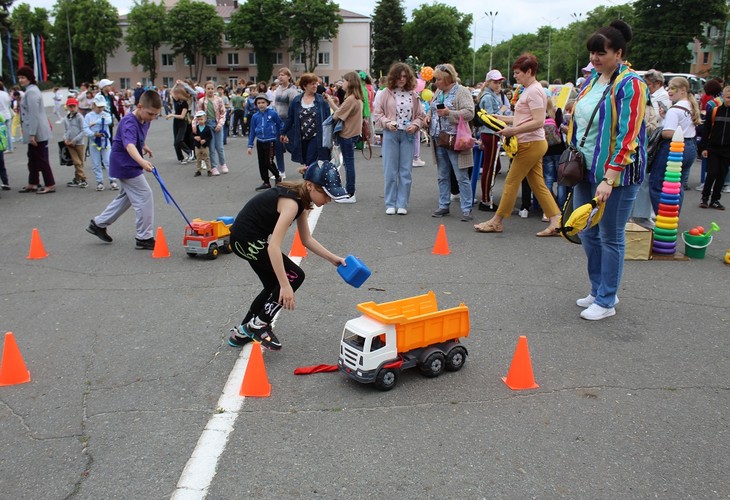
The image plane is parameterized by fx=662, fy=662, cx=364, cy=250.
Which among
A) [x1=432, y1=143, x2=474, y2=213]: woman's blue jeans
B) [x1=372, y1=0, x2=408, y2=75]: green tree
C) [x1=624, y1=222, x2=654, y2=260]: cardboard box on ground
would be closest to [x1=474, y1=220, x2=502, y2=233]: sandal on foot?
[x1=432, y1=143, x2=474, y2=213]: woman's blue jeans

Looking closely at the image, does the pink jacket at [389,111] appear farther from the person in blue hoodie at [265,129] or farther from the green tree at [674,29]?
the green tree at [674,29]

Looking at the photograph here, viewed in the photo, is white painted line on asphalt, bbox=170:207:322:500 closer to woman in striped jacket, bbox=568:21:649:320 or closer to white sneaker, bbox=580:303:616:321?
white sneaker, bbox=580:303:616:321

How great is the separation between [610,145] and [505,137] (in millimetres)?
2920

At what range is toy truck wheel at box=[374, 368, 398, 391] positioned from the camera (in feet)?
14.4

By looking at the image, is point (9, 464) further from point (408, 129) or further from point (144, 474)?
point (408, 129)

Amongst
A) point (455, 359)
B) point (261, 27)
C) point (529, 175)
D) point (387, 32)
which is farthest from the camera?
point (387, 32)

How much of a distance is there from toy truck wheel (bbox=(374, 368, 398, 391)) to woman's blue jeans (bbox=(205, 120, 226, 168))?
37.6ft

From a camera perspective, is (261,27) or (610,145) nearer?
(610,145)

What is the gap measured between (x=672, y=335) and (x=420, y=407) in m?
2.54

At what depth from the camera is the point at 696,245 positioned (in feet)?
25.8

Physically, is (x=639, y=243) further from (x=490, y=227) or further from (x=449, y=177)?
(x=449, y=177)

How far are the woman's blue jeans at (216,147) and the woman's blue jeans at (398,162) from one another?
610 cm

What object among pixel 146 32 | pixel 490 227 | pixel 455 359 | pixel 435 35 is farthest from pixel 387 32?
pixel 455 359

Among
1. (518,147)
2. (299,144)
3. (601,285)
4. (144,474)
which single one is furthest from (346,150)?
(144,474)
